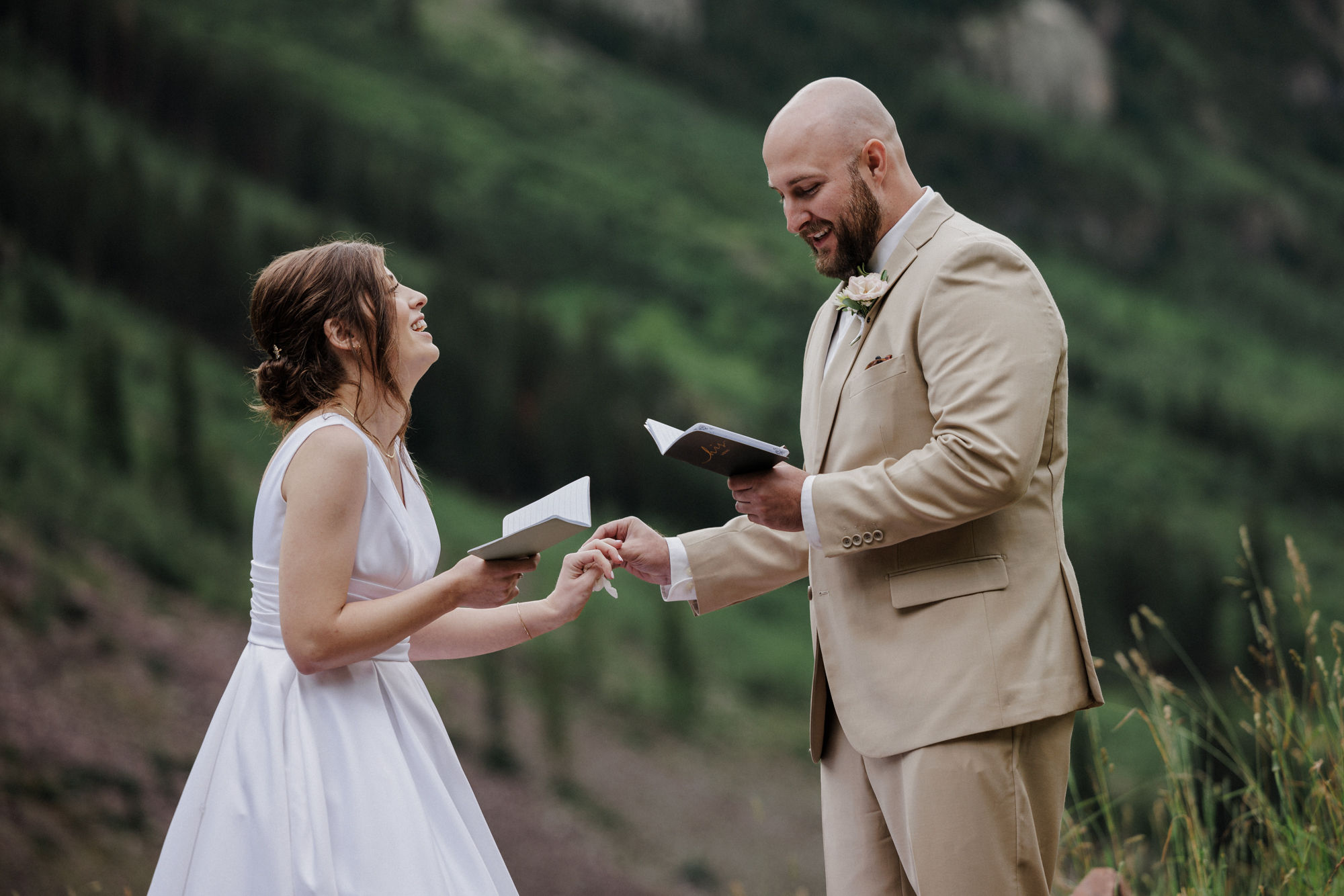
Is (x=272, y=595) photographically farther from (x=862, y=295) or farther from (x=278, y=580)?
(x=862, y=295)

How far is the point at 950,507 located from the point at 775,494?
0.32m

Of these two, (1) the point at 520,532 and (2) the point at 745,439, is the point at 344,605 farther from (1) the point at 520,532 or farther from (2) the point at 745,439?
(2) the point at 745,439

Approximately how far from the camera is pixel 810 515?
6.59ft

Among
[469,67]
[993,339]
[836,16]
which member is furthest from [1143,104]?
[993,339]

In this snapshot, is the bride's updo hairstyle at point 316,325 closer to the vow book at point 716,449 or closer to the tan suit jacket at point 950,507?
the vow book at point 716,449

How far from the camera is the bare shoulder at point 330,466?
1824mm

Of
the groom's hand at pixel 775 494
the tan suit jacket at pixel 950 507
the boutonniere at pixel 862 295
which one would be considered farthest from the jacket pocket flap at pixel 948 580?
the boutonniere at pixel 862 295

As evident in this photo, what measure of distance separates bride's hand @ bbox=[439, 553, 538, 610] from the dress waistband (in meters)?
0.16

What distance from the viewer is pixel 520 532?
1.72 metres

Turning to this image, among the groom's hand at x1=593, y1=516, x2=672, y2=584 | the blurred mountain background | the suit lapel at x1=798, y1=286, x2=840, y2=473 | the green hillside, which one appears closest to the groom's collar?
the suit lapel at x1=798, y1=286, x2=840, y2=473

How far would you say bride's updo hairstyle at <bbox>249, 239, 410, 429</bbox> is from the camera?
1.98 metres

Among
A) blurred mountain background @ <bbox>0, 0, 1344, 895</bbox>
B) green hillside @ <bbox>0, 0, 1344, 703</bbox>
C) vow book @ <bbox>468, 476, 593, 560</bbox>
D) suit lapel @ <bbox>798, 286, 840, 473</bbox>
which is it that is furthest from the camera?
green hillside @ <bbox>0, 0, 1344, 703</bbox>

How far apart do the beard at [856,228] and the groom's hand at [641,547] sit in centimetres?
69

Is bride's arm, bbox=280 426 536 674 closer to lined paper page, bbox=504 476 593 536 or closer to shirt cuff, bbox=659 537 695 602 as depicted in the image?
lined paper page, bbox=504 476 593 536
